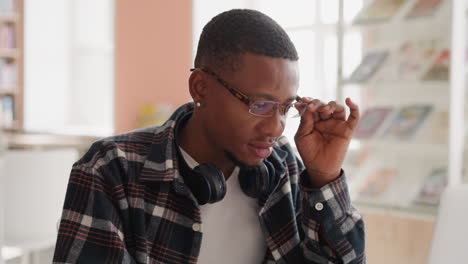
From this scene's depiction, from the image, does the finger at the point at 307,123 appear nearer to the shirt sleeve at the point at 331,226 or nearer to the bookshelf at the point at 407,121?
the shirt sleeve at the point at 331,226

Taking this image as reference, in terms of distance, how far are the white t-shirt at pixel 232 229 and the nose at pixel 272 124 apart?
0.16 m

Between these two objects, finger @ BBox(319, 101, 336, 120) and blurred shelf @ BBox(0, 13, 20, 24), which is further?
blurred shelf @ BBox(0, 13, 20, 24)

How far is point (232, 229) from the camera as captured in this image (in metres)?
1.13

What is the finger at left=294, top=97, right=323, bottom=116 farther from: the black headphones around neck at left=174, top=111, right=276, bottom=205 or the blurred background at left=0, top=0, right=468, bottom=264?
the blurred background at left=0, top=0, right=468, bottom=264

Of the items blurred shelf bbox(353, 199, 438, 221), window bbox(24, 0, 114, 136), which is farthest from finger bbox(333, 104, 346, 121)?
window bbox(24, 0, 114, 136)

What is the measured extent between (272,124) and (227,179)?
0.62 ft

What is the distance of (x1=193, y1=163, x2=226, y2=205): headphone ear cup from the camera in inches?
40.8

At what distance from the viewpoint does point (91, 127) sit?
20.0 feet

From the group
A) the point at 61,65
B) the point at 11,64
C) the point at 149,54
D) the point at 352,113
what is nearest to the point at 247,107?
the point at 352,113

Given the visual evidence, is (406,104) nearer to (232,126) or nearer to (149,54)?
(232,126)

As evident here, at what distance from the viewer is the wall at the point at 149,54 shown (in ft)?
16.6

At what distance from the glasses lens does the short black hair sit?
0.09 m

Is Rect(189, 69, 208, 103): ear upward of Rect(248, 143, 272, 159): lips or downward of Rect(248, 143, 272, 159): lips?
upward

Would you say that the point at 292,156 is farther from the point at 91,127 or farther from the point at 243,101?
the point at 91,127
